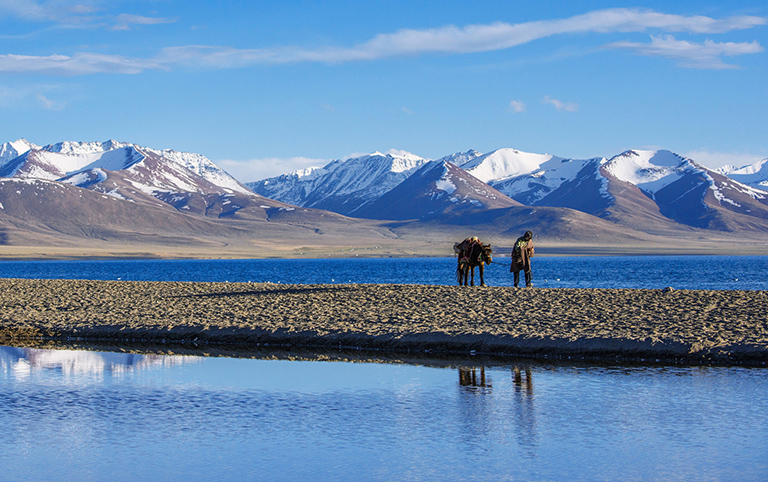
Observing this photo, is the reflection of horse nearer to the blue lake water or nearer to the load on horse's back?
the blue lake water

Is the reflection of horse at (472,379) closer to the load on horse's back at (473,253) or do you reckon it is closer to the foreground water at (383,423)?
the foreground water at (383,423)

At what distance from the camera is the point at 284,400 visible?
1498cm

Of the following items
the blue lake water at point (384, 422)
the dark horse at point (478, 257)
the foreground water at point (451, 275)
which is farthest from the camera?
the foreground water at point (451, 275)

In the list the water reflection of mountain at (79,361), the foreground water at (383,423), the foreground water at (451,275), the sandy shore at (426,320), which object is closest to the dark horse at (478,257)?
the foreground water at (451,275)

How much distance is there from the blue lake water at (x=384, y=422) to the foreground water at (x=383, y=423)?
1.4 inches

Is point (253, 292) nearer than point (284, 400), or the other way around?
point (284, 400)

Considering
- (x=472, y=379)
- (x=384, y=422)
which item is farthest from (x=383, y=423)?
(x=472, y=379)

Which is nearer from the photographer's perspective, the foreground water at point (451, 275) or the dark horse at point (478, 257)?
the dark horse at point (478, 257)

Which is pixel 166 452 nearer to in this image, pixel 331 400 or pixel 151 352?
pixel 331 400

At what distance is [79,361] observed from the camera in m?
19.8

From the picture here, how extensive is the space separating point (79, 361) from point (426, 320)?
29.3 ft

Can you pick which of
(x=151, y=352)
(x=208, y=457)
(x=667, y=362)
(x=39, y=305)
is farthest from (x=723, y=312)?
(x=39, y=305)

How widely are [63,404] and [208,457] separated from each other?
454 centimetres

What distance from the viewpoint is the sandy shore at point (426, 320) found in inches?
779
